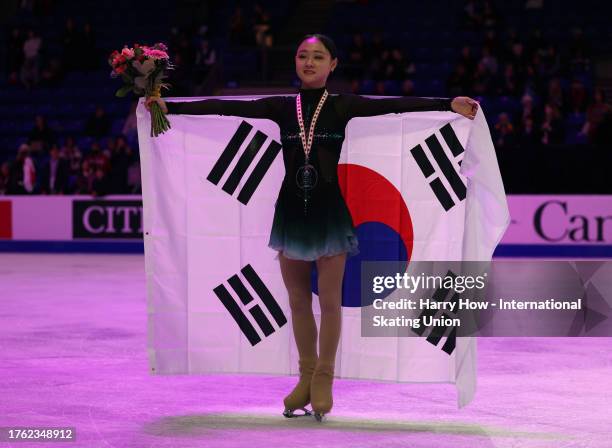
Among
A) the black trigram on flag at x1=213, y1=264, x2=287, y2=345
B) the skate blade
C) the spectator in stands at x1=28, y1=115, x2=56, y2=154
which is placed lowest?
the skate blade

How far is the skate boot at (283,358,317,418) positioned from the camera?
540cm

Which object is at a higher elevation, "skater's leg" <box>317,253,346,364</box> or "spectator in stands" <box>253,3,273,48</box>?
"spectator in stands" <box>253,3,273,48</box>

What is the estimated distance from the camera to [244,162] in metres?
5.91

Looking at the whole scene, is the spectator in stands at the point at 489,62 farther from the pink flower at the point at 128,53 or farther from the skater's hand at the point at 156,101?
the pink flower at the point at 128,53

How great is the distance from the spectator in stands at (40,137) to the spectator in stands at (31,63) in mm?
2687

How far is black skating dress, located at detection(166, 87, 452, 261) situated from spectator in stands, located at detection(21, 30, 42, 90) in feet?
61.0

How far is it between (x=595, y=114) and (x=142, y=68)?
12.8 metres

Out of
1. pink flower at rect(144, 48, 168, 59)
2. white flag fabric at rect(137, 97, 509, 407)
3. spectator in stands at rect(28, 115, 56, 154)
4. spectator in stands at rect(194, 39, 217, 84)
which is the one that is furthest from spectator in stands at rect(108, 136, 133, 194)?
pink flower at rect(144, 48, 168, 59)

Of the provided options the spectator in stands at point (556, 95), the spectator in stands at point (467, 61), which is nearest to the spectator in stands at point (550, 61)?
the spectator in stands at point (556, 95)

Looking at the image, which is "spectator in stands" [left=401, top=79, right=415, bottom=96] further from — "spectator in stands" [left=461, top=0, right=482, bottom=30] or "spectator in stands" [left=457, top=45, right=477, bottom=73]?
"spectator in stands" [left=461, top=0, right=482, bottom=30]

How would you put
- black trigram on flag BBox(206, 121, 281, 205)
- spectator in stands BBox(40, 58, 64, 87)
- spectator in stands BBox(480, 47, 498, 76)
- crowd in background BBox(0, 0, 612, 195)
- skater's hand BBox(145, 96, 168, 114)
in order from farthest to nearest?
spectator in stands BBox(40, 58, 64, 87) → spectator in stands BBox(480, 47, 498, 76) → crowd in background BBox(0, 0, 612, 195) → black trigram on flag BBox(206, 121, 281, 205) → skater's hand BBox(145, 96, 168, 114)

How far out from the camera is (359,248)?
582 centimetres

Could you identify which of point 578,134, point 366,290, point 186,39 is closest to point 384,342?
point 366,290

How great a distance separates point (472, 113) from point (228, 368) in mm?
1952
